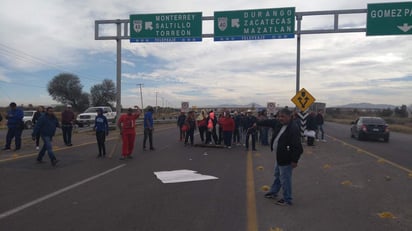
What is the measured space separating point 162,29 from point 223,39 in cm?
364

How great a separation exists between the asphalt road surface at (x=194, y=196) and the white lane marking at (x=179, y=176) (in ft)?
0.08

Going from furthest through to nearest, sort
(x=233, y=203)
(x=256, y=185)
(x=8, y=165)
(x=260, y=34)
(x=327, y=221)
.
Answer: (x=260, y=34) → (x=8, y=165) → (x=256, y=185) → (x=233, y=203) → (x=327, y=221)

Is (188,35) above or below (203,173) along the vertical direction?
above

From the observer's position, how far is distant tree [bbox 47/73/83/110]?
82688 mm

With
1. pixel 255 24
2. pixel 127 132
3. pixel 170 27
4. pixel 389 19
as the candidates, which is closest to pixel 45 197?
pixel 127 132

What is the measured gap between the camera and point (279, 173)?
640 cm

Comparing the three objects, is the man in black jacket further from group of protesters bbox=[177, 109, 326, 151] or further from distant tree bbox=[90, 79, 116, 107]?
distant tree bbox=[90, 79, 116, 107]

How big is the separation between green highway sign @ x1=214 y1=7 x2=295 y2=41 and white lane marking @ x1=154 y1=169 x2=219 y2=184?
41.4 ft

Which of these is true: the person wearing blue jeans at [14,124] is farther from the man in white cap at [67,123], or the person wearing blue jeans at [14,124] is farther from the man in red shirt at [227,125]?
the man in red shirt at [227,125]

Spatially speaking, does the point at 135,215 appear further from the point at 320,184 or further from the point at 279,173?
the point at 320,184

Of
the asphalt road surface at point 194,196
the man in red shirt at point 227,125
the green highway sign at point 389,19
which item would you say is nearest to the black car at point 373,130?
the green highway sign at point 389,19

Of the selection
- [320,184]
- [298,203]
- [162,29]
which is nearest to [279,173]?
[298,203]

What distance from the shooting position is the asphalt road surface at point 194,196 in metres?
5.19

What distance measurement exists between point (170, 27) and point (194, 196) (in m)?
15.8
